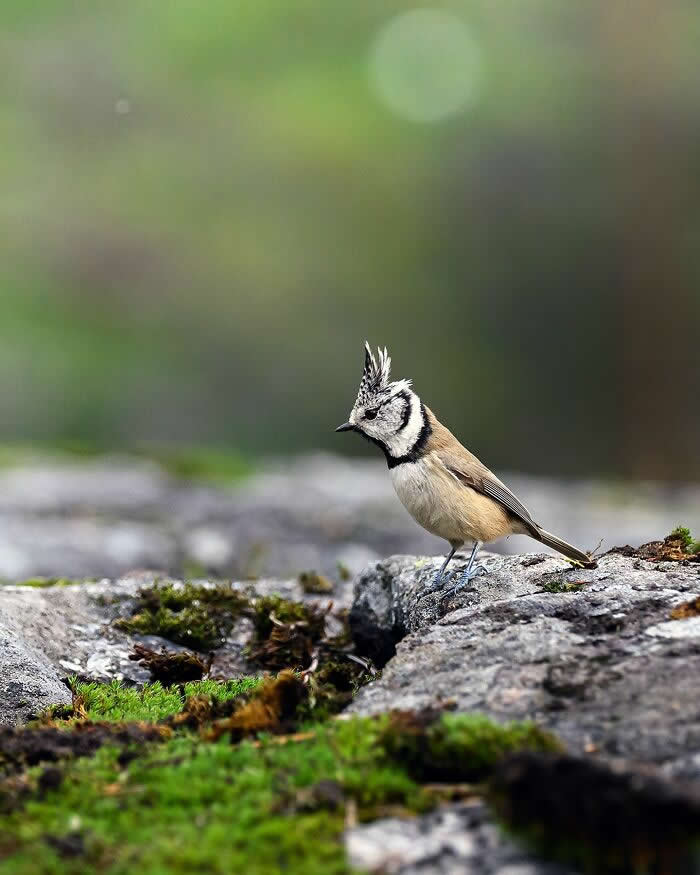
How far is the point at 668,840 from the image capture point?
3076 mm

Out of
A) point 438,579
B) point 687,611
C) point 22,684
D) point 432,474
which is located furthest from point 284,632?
point 687,611

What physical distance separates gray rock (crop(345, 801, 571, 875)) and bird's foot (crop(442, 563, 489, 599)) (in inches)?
98.7

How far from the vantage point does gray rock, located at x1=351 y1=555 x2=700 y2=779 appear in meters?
3.92

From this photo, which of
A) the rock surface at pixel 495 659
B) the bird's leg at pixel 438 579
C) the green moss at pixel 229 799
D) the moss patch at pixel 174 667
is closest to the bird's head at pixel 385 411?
the rock surface at pixel 495 659

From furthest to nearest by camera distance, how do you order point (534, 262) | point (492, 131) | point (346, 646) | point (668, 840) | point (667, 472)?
point (492, 131)
point (534, 262)
point (667, 472)
point (346, 646)
point (668, 840)

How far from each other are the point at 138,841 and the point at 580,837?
1.45m

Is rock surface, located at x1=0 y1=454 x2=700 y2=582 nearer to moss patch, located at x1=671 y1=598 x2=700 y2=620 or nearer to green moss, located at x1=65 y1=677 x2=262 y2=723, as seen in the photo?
green moss, located at x1=65 y1=677 x2=262 y2=723

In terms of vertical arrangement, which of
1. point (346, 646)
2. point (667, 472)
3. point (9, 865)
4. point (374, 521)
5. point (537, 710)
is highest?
point (667, 472)

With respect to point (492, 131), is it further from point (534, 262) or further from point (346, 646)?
point (346, 646)

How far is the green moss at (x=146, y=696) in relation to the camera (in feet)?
17.2

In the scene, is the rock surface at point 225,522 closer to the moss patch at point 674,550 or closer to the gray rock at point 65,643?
the gray rock at point 65,643

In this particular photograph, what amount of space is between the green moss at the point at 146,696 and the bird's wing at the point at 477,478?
2059 millimetres

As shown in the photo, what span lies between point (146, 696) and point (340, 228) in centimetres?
2793

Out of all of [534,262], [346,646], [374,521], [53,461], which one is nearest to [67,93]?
[534,262]
